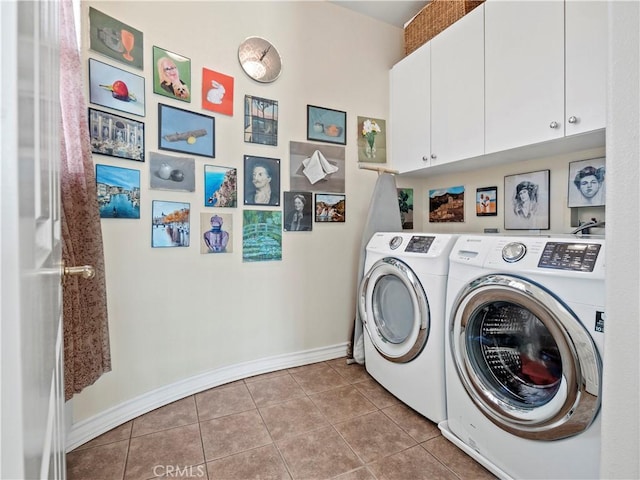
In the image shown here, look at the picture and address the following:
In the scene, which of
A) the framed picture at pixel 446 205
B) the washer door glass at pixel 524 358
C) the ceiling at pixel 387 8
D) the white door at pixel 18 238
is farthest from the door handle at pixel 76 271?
the ceiling at pixel 387 8

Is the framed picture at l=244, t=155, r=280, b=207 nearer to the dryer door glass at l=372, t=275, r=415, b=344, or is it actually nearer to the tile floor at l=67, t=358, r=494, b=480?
the dryer door glass at l=372, t=275, r=415, b=344

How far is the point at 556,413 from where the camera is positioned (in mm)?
1063

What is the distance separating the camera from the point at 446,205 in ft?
8.30

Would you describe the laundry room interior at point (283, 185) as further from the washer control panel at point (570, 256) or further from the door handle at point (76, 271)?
the door handle at point (76, 271)

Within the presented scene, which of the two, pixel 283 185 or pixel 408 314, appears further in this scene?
pixel 283 185

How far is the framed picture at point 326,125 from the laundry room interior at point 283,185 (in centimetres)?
2

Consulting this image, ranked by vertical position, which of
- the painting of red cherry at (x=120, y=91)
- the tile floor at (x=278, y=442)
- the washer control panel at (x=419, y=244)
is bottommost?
the tile floor at (x=278, y=442)

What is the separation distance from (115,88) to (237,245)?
1.08m

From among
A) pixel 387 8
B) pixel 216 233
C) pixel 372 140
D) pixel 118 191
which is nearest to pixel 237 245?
pixel 216 233

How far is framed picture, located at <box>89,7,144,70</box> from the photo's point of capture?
149cm

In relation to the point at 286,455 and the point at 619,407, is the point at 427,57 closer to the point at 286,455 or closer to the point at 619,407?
the point at 619,407

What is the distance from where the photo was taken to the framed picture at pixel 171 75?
5.68ft

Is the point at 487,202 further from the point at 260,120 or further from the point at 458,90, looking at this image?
the point at 260,120

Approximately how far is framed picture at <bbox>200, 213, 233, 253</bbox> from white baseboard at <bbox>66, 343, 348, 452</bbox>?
2.69 feet
